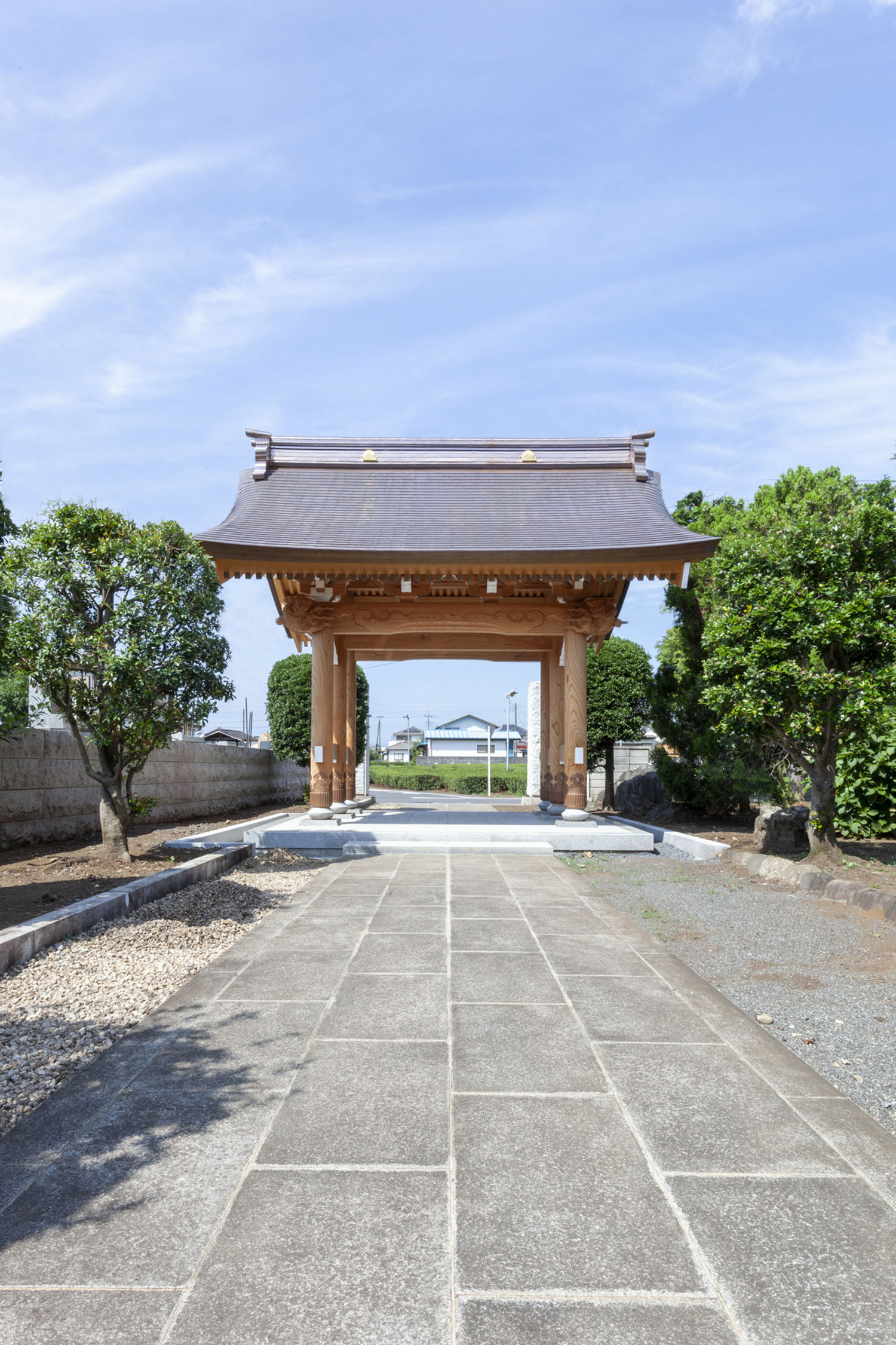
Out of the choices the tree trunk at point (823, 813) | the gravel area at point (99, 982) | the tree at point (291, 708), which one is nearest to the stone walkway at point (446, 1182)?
the gravel area at point (99, 982)

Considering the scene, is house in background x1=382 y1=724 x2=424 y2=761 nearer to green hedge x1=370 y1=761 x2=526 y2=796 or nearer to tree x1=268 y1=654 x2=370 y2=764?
green hedge x1=370 y1=761 x2=526 y2=796

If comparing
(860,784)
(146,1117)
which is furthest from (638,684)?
(146,1117)

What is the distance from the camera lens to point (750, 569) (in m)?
8.93

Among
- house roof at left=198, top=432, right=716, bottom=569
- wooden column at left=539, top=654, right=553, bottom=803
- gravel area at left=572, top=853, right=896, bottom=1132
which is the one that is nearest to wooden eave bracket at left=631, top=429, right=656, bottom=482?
house roof at left=198, top=432, right=716, bottom=569

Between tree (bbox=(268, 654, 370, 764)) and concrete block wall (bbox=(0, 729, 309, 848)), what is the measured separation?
785mm

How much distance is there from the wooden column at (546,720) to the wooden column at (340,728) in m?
3.78

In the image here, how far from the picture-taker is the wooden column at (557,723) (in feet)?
47.8

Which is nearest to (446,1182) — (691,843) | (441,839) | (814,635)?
(814,635)

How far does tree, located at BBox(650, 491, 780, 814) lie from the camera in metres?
12.8

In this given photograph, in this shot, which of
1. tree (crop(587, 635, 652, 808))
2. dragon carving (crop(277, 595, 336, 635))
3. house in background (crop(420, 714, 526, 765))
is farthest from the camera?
house in background (crop(420, 714, 526, 765))

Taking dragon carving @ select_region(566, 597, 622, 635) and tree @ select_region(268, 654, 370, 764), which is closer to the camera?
dragon carving @ select_region(566, 597, 622, 635)

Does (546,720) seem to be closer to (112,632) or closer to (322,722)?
(322,722)

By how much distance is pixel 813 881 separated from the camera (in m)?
8.05

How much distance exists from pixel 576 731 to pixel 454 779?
3127 centimetres
